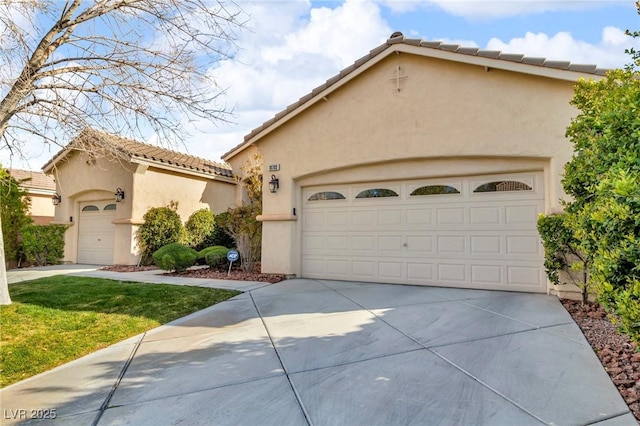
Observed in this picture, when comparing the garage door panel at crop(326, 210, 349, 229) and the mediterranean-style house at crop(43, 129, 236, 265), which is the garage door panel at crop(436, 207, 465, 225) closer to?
the garage door panel at crop(326, 210, 349, 229)

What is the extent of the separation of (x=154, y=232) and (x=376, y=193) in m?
8.80

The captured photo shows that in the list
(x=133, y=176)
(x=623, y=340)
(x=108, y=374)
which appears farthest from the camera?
(x=133, y=176)

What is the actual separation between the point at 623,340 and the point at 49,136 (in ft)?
31.0

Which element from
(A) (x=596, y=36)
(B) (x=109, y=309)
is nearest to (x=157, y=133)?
(B) (x=109, y=309)

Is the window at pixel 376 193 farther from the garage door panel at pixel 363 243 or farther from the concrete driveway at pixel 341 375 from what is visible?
the concrete driveway at pixel 341 375

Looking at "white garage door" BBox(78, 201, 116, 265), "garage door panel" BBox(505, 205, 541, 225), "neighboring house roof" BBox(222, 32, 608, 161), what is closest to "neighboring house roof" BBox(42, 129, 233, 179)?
"white garage door" BBox(78, 201, 116, 265)

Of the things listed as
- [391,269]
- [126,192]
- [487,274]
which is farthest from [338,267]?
[126,192]

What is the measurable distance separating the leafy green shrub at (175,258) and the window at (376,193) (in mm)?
5895

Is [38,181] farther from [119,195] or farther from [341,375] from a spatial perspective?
[341,375]

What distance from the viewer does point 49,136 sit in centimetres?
614

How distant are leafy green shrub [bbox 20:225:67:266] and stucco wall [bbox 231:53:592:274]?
33.8 ft

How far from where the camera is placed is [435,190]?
8.55 meters

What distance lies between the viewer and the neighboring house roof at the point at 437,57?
22.6ft

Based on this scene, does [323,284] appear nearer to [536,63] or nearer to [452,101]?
[452,101]
